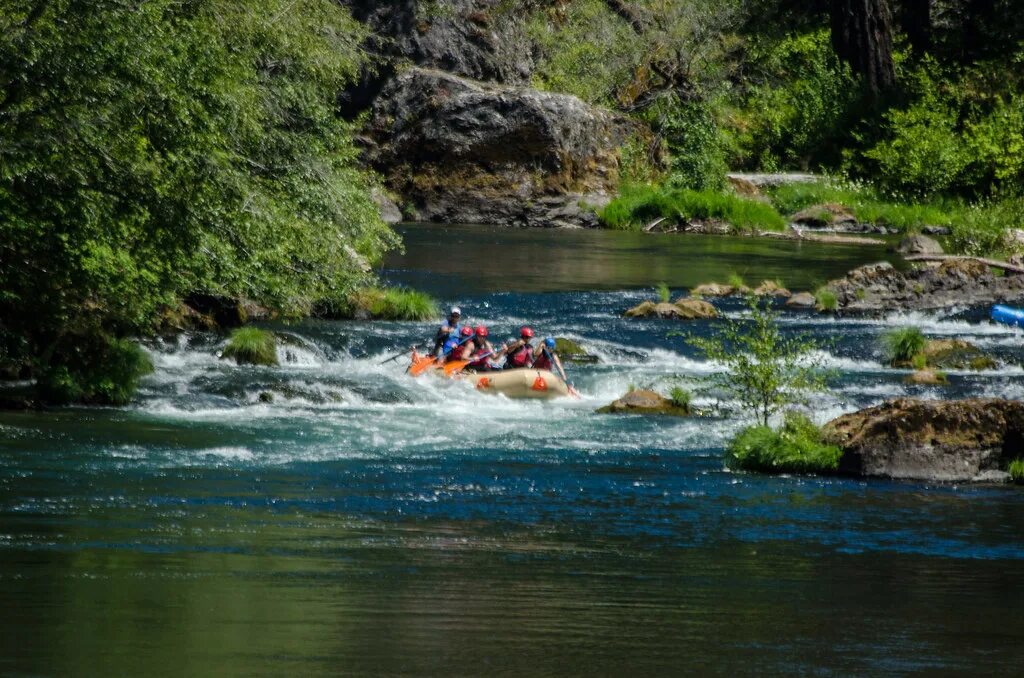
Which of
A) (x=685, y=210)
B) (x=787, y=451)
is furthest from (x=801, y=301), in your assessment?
(x=685, y=210)

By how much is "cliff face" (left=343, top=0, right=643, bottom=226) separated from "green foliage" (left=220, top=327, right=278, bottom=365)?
2760 centimetres

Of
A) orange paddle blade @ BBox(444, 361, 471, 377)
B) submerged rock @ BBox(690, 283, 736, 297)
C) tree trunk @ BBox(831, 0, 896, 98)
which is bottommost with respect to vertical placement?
orange paddle blade @ BBox(444, 361, 471, 377)

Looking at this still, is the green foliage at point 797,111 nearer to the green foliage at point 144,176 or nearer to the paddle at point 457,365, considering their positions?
the paddle at point 457,365

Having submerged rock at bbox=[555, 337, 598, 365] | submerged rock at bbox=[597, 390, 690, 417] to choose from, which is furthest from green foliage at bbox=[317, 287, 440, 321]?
submerged rock at bbox=[597, 390, 690, 417]

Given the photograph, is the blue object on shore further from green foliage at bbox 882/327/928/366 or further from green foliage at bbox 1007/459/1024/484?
green foliage at bbox 1007/459/1024/484

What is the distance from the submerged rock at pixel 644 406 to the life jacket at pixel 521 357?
110 inches

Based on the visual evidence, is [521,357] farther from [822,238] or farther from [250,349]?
[822,238]

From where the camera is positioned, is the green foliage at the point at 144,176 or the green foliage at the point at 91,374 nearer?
the green foliage at the point at 144,176

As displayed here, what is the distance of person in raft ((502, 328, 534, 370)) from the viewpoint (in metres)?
23.8

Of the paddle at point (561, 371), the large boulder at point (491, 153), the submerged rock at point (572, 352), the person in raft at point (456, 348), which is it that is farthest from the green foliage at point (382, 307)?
the large boulder at point (491, 153)

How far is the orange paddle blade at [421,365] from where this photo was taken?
23.6m

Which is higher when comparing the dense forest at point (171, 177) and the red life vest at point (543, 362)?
the dense forest at point (171, 177)

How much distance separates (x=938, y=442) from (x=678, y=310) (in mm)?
14993

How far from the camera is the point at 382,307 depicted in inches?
1176
